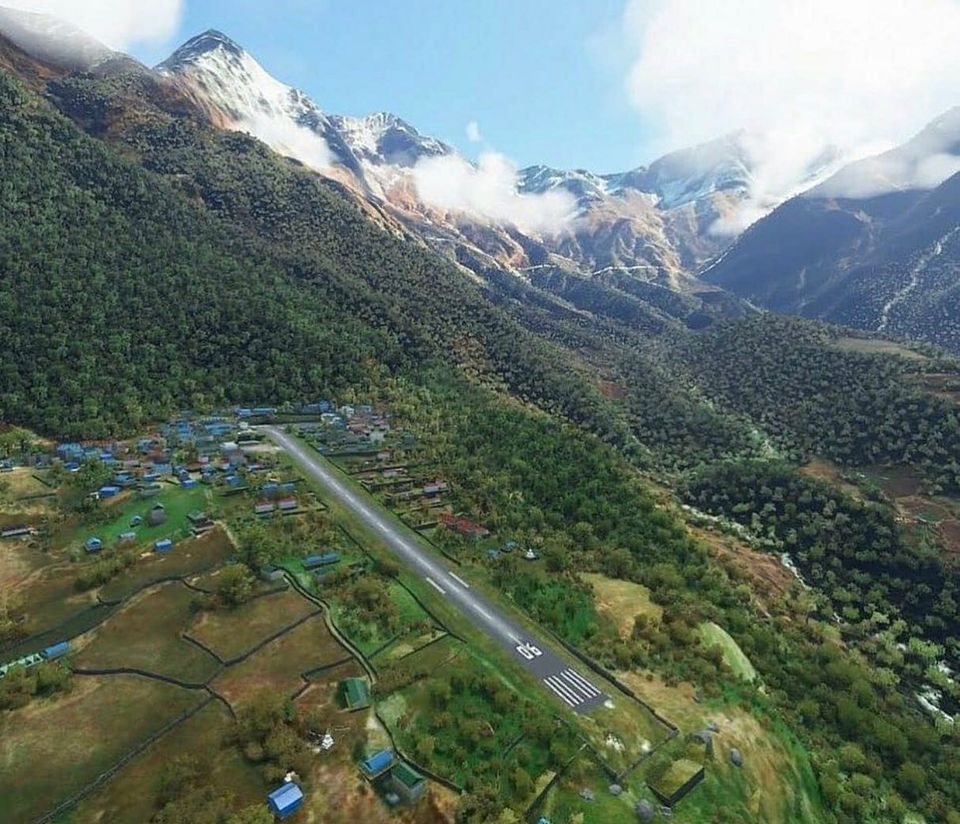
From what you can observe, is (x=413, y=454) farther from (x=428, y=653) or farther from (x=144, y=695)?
(x=144, y=695)

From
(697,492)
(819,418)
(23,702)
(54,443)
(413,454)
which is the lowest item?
(54,443)

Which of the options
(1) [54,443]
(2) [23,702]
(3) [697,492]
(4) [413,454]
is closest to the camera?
(2) [23,702]

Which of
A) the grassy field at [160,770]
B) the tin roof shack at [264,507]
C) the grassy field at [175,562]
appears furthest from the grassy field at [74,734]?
the tin roof shack at [264,507]

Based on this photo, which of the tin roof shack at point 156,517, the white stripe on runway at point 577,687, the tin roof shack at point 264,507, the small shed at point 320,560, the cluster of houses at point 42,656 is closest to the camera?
the cluster of houses at point 42,656

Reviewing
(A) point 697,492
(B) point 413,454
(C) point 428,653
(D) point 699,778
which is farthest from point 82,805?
(A) point 697,492

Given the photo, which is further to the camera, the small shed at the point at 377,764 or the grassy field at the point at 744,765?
the grassy field at the point at 744,765

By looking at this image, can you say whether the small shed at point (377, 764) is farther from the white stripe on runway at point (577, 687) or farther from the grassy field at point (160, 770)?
the white stripe on runway at point (577, 687)

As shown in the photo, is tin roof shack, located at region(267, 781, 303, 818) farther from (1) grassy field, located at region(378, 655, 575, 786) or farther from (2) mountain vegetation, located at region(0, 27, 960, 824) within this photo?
(1) grassy field, located at region(378, 655, 575, 786)
